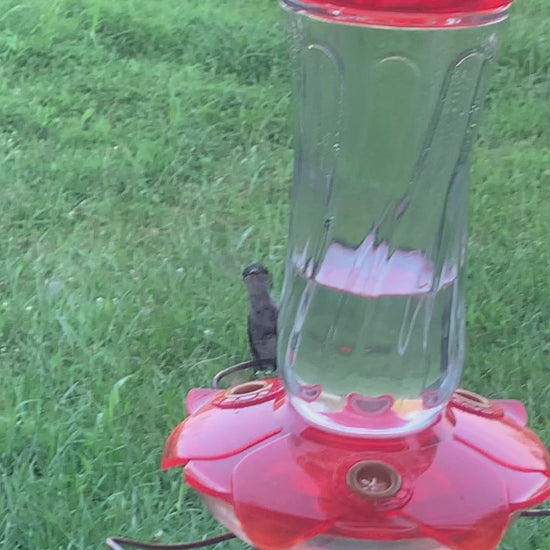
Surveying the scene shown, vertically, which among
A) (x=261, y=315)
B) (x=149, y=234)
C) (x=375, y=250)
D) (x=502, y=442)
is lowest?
(x=149, y=234)

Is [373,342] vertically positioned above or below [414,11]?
below

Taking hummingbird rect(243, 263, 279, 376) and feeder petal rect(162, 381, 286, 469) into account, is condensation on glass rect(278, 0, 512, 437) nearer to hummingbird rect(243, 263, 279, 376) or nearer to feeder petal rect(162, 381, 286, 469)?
feeder petal rect(162, 381, 286, 469)

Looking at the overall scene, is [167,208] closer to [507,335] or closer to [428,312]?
[507,335]

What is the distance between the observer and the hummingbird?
5.29 ft

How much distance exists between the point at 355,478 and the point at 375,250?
21cm

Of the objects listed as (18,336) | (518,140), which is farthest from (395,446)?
(518,140)

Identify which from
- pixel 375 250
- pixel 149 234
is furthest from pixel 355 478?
pixel 149 234

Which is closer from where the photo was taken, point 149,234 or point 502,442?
point 502,442

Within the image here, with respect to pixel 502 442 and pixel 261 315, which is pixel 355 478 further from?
pixel 261 315

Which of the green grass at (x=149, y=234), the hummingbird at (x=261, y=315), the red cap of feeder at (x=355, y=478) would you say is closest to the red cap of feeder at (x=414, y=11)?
the red cap of feeder at (x=355, y=478)

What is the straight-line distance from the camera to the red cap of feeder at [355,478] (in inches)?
30.1

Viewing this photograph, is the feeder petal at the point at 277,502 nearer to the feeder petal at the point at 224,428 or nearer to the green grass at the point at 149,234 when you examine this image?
the feeder petal at the point at 224,428

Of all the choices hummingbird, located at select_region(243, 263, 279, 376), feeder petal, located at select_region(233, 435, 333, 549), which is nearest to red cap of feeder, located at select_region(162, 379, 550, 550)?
feeder petal, located at select_region(233, 435, 333, 549)

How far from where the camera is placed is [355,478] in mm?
792
